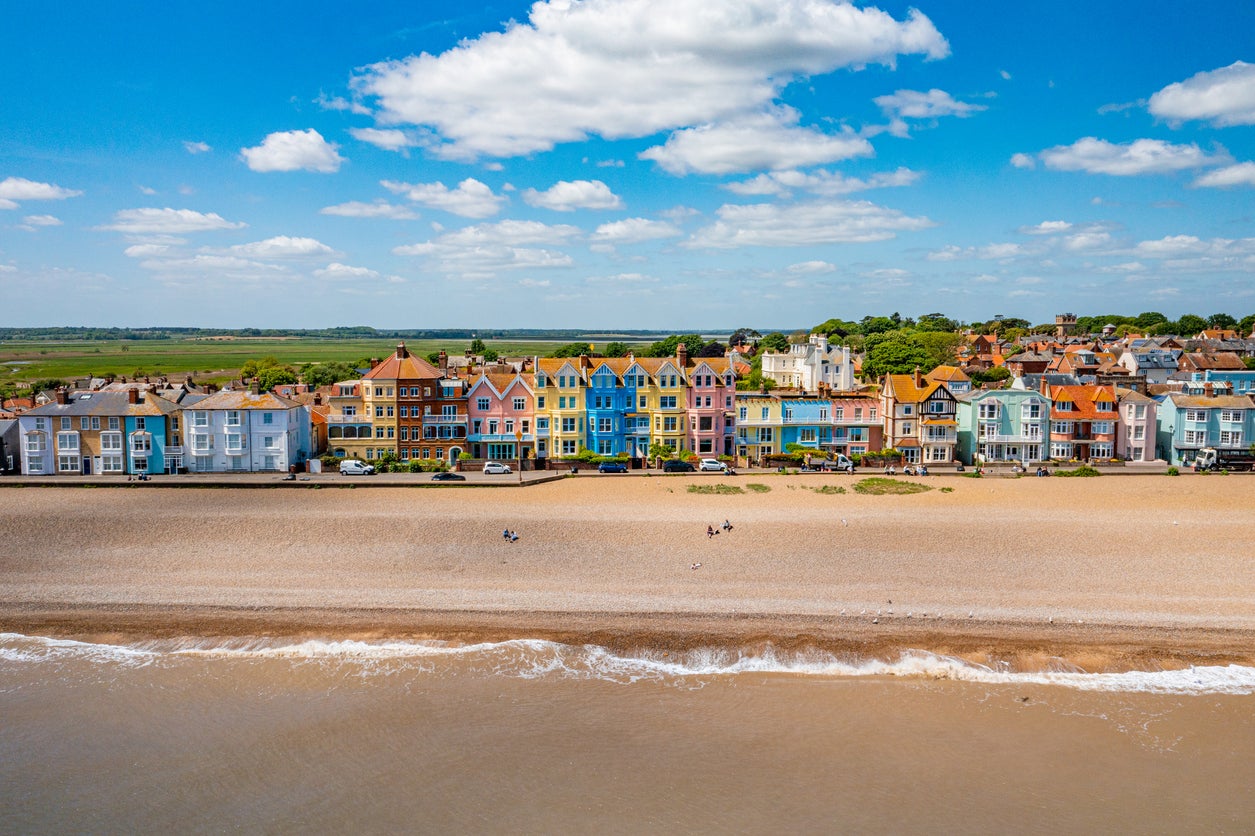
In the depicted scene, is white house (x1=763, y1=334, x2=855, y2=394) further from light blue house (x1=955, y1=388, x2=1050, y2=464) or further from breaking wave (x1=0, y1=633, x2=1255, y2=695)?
breaking wave (x1=0, y1=633, x2=1255, y2=695)

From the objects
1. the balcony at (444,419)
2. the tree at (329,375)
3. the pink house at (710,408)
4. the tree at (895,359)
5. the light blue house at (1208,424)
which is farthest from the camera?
the tree at (329,375)

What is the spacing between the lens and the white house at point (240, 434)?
46438mm

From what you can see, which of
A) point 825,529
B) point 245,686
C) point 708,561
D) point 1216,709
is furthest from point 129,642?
point 1216,709

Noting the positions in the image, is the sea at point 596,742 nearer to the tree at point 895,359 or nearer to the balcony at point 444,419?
the balcony at point 444,419

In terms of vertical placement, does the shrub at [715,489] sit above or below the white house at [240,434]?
below

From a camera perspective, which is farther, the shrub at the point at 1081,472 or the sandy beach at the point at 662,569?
the shrub at the point at 1081,472

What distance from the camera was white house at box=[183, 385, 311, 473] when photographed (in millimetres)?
46438

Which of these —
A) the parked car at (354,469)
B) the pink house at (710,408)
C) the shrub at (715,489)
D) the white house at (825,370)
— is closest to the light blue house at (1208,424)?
the white house at (825,370)

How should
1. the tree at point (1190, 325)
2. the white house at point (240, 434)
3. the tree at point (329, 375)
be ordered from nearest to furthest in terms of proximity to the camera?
the white house at point (240, 434)
the tree at point (329, 375)
the tree at point (1190, 325)

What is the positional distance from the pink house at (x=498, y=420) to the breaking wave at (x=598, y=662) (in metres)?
26.0

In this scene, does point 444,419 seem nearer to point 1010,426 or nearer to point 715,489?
point 715,489

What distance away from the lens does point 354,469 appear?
1781 inches

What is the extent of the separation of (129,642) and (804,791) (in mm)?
19372

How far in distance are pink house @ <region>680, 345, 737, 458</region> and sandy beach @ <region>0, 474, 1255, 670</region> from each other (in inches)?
409
